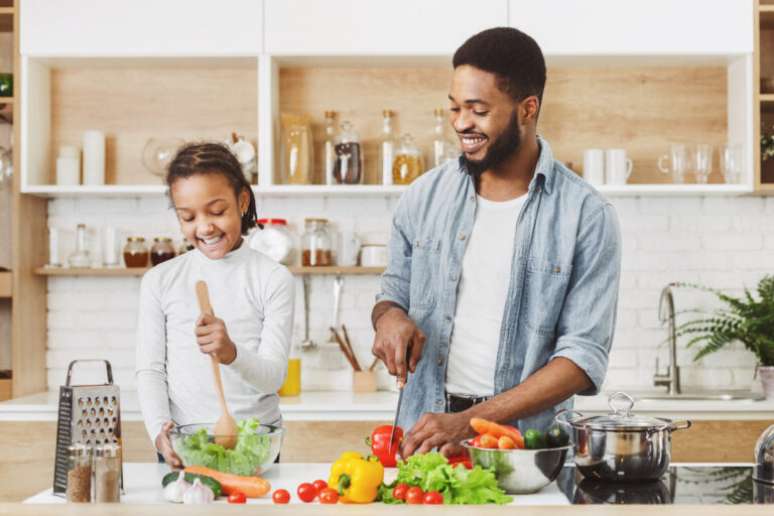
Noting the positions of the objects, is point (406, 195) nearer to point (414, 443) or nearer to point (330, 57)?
Result: point (414, 443)

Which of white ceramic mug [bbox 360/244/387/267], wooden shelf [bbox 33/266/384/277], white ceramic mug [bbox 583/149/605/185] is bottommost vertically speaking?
wooden shelf [bbox 33/266/384/277]

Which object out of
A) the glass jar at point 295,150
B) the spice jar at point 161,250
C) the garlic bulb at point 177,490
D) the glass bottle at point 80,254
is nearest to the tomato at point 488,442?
the garlic bulb at point 177,490

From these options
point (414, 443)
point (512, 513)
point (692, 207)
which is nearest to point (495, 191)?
point (414, 443)

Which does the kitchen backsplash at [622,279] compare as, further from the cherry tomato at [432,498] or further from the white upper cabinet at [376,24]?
the cherry tomato at [432,498]

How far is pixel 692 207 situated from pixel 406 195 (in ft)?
7.60

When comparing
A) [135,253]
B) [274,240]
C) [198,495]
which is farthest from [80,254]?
[198,495]

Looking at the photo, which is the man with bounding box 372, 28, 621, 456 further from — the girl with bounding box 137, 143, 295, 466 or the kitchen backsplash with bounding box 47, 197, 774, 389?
the kitchen backsplash with bounding box 47, 197, 774, 389

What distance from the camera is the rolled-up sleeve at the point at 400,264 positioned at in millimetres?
2480

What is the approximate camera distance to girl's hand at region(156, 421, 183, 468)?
1.95 metres

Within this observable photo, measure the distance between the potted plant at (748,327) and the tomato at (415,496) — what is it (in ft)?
9.06

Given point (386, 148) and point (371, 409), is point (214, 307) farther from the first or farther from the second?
point (386, 148)

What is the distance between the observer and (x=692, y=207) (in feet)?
14.4

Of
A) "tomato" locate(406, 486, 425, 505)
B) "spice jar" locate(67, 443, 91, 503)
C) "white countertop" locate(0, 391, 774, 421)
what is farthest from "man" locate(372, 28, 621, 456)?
"white countertop" locate(0, 391, 774, 421)

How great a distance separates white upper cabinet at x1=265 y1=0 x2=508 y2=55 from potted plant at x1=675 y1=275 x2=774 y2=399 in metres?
1.46
